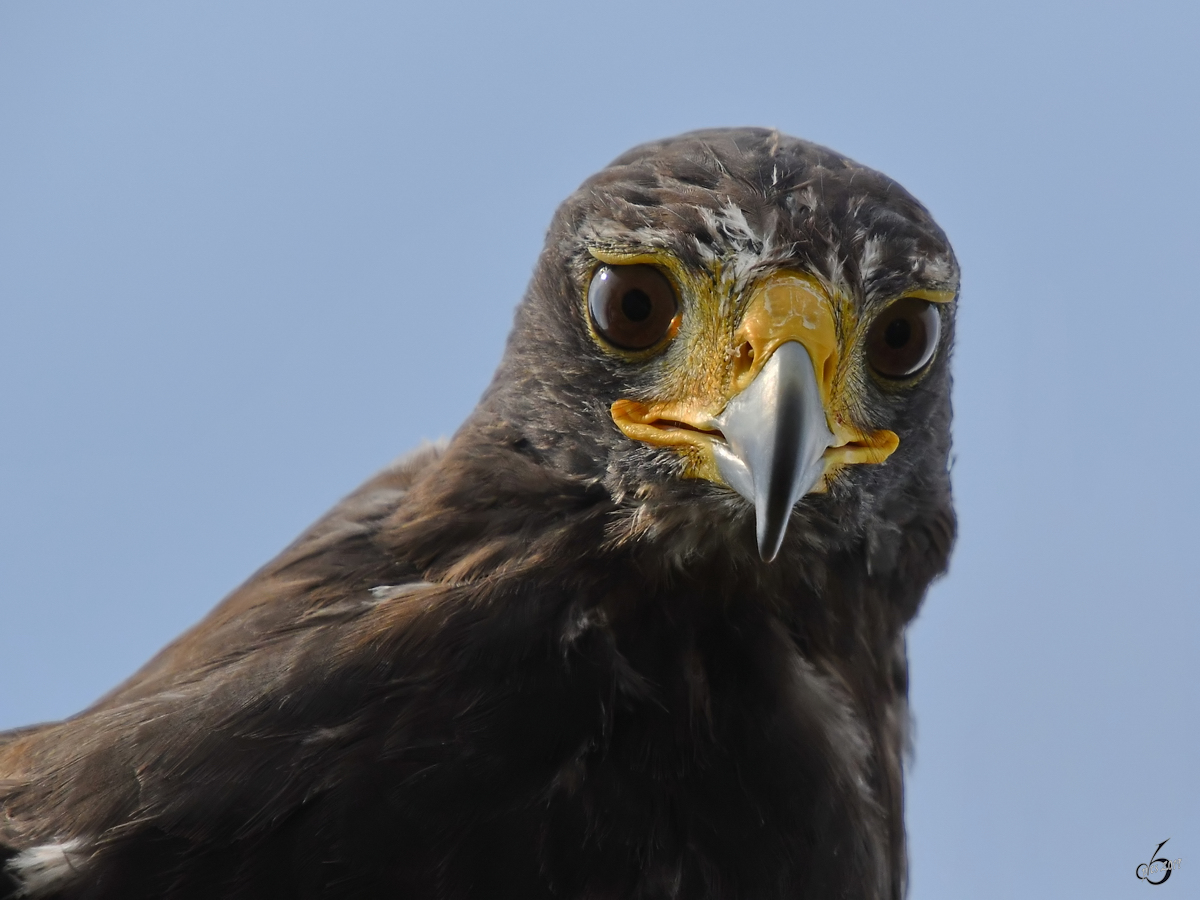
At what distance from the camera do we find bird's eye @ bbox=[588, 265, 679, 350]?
2443mm

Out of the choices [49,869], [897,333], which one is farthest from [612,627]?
[49,869]

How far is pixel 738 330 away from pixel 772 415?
23cm

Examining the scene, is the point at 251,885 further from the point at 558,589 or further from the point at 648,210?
the point at 648,210

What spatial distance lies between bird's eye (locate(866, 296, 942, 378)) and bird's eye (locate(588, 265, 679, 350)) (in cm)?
38

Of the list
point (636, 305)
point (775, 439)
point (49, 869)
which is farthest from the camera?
point (636, 305)

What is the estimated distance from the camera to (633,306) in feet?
8.09

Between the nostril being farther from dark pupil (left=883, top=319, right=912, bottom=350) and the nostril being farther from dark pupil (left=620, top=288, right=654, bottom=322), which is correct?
dark pupil (left=883, top=319, right=912, bottom=350)

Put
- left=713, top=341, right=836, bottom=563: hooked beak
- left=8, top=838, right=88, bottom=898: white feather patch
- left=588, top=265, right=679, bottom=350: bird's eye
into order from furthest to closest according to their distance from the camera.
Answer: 1. left=588, top=265, right=679, bottom=350: bird's eye
2. left=8, top=838, right=88, bottom=898: white feather patch
3. left=713, top=341, right=836, bottom=563: hooked beak

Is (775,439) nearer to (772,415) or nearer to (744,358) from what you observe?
(772,415)

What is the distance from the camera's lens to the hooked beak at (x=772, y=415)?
2.14m

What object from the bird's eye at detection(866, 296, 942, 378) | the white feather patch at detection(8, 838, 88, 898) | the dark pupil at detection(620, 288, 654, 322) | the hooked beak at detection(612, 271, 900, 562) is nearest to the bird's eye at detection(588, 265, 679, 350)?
Result: the dark pupil at detection(620, 288, 654, 322)

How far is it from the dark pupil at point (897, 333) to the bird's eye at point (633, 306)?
41 cm

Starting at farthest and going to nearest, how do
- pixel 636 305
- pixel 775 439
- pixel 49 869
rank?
pixel 636 305 → pixel 49 869 → pixel 775 439

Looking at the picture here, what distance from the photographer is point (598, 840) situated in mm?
2367
